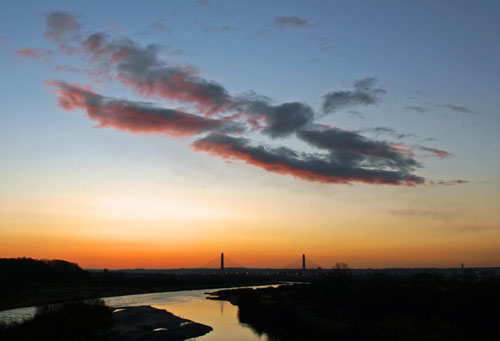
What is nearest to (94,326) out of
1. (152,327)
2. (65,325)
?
(65,325)

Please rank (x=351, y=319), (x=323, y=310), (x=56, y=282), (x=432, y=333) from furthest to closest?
(x=56, y=282), (x=323, y=310), (x=351, y=319), (x=432, y=333)

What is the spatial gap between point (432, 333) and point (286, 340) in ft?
44.3

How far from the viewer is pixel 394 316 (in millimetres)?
45031

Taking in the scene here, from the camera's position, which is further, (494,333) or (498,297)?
(498,297)

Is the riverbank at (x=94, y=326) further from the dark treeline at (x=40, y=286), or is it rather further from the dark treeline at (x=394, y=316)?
the dark treeline at (x=40, y=286)

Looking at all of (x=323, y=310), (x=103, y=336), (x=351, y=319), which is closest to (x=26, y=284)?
(x=103, y=336)

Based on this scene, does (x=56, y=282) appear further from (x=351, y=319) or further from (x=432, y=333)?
(x=432, y=333)

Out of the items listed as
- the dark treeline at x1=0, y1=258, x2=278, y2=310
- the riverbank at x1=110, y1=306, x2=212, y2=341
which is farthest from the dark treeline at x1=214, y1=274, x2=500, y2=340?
the dark treeline at x1=0, y1=258, x2=278, y2=310

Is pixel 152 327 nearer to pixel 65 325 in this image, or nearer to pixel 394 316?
pixel 65 325

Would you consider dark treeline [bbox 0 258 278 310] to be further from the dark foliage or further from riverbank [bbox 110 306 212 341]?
the dark foliage

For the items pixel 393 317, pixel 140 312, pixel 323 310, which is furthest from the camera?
pixel 140 312

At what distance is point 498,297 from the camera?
40281mm

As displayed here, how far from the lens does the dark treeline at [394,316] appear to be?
3725 centimetres

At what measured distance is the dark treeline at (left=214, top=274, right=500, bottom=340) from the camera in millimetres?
37250
